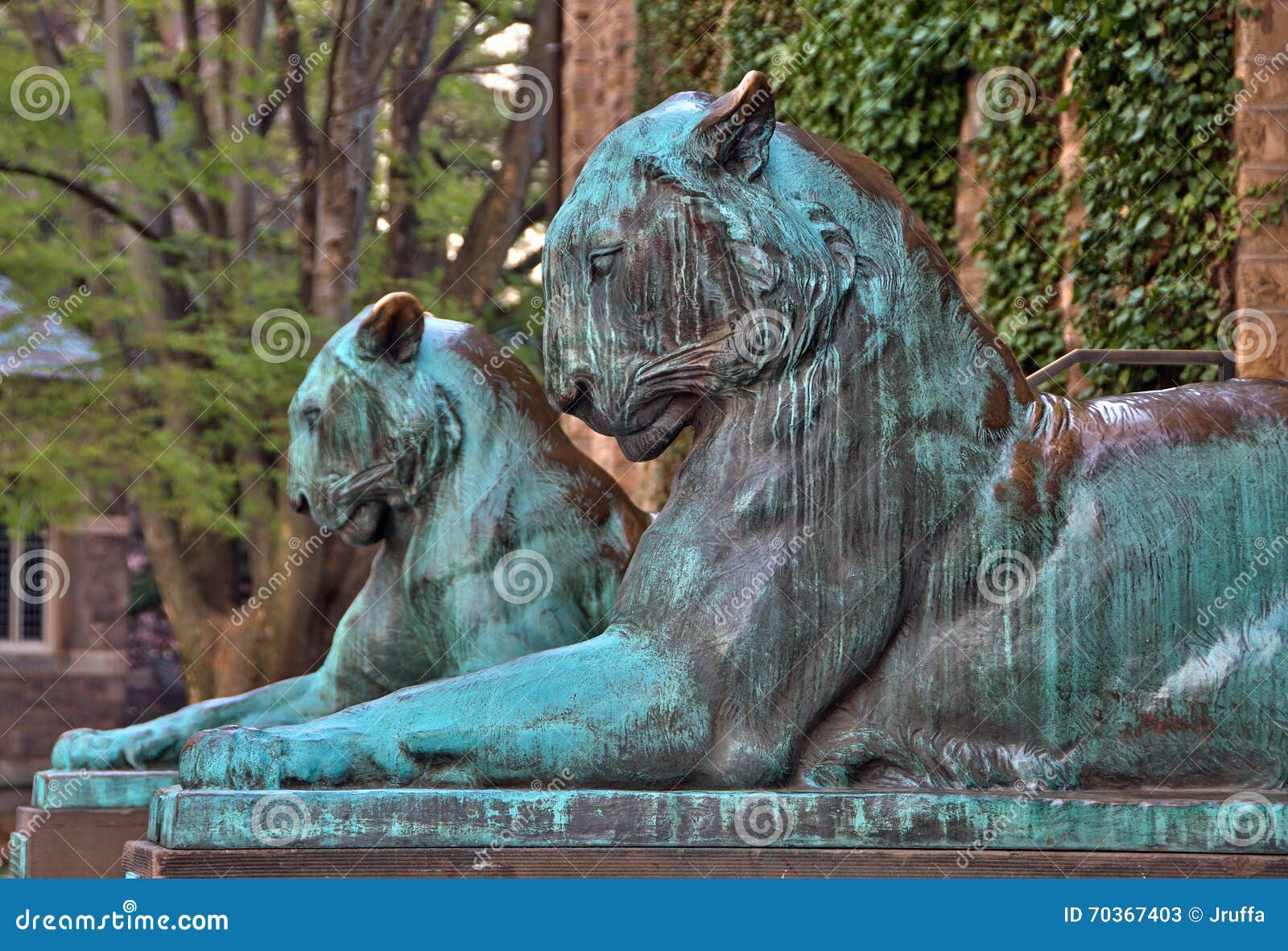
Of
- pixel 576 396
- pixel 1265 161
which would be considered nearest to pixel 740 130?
pixel 576 396

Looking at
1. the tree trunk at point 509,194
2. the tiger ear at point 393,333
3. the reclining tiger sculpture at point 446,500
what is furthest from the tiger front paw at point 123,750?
the tree trunk at point 509,194

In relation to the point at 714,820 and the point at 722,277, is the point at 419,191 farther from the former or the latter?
the point at 714,820

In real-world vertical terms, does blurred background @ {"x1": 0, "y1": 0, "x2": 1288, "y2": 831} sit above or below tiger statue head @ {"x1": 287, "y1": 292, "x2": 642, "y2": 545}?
above

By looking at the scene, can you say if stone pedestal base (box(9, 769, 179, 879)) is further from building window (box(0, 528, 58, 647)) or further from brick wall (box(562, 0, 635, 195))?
building window (box(0, 528, 58, 647))

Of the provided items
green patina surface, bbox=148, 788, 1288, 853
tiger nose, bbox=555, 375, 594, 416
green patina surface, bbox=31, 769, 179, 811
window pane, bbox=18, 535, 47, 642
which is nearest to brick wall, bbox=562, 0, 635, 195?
green patina surface, bbox=31, 769, 179, 811

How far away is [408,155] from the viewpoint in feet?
55.8

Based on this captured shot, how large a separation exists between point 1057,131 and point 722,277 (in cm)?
650

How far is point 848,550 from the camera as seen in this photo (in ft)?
12.5

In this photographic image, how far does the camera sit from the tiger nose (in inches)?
156

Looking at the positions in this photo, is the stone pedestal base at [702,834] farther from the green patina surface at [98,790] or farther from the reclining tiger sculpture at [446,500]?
the green patina surface at [98,790]

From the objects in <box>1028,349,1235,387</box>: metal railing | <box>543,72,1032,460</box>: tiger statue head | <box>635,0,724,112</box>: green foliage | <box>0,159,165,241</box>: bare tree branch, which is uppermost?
<box>635,0,724,112</box>: green foliage

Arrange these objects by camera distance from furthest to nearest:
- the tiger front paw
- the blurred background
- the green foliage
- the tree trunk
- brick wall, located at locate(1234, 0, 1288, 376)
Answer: the tree trunk, the green foliage, the blurred background, brick wall, located at locate(1234, 0, 1288, 376), the tiger front paw

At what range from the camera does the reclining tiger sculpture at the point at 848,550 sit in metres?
3.74

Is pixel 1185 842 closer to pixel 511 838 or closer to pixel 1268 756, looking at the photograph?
pixel 1268 756
